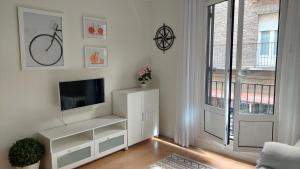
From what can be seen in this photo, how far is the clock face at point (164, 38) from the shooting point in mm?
3734

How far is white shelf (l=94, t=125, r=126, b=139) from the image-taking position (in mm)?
3068

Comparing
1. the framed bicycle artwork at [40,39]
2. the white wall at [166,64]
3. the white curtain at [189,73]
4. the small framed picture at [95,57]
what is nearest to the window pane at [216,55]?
the white curtain at [189,73]

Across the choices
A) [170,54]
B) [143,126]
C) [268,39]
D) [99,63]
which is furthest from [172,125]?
[268,39]

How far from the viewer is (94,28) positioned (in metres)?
3.24

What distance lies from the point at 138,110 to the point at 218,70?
1.42 meters

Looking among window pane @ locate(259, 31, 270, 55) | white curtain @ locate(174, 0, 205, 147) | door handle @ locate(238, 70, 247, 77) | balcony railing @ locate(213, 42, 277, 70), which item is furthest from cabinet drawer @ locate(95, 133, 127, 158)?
window pane @ locate(259, 31, 270, 55)

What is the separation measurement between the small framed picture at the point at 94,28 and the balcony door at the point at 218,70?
163 cm

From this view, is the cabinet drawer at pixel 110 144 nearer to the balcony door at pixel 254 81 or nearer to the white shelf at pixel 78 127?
the white shelf at pixel 78 127

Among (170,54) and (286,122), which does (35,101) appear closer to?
(170,54)

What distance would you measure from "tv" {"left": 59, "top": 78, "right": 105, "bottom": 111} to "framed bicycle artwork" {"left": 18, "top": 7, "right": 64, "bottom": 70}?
0.32 metres

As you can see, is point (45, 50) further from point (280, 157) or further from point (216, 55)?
point (280, 157)

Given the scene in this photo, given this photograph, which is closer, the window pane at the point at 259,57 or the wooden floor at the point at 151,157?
the window pane at the point at 259,57

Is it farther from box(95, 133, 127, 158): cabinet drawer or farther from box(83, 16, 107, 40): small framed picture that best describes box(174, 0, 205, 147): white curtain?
box(83, 16, 107, 40): small framed picture

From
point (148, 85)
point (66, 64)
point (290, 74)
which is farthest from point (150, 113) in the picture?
point (290, 74)
